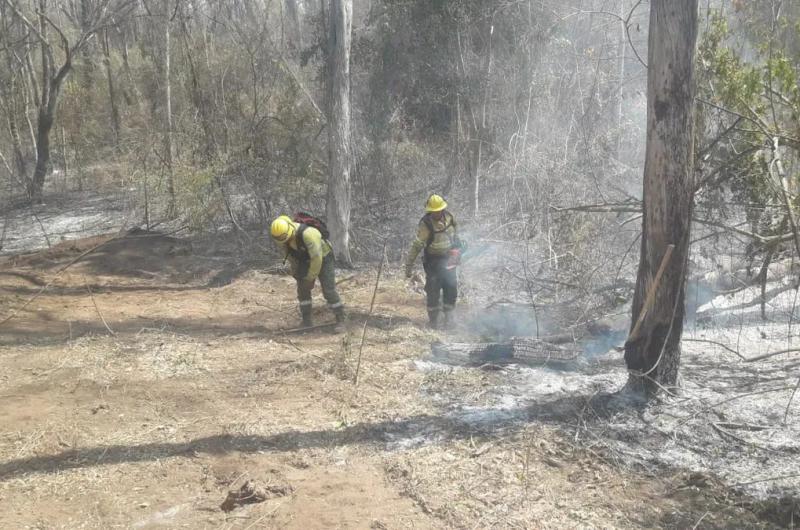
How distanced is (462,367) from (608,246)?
178 inches

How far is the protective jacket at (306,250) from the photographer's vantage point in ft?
23.1

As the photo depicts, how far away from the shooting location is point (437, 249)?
7.52 metres

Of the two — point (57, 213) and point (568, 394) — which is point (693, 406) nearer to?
point (568, 394)

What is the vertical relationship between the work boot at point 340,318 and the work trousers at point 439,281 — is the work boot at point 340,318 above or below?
below

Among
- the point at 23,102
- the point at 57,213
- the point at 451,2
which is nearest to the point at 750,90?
the point at 451,2

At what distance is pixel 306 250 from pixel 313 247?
222 mm

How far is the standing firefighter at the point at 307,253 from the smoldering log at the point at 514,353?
1.81m

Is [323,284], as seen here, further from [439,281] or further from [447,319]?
[447,319]

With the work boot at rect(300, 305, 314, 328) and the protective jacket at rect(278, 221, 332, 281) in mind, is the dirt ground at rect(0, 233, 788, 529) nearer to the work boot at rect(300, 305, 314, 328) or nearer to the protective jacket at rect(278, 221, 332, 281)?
the work boot at rect(300, 305, 314, 328)

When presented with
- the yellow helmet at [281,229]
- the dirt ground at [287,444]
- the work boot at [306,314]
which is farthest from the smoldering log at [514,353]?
the yellow helmet at [281,229]

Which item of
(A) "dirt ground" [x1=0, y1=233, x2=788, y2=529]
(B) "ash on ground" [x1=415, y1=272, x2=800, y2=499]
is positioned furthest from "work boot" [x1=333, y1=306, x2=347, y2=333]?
(B) "ash on ground" [x1=415, y1=272, x2=800, y2=499]

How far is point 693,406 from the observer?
507 cm

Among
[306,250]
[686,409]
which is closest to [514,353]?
[686,409]

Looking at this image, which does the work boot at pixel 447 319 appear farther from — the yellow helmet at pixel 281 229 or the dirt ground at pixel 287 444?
the yellow helmet at pixel 281 229
